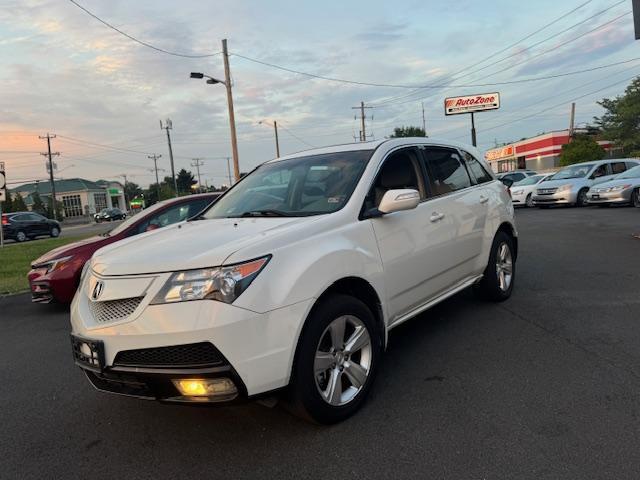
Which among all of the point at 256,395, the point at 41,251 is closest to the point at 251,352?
the point at 256,395

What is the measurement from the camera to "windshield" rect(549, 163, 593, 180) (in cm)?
1941

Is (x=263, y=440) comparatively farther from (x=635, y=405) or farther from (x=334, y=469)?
(x=635, y=405)

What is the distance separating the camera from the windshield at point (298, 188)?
380 centimetres

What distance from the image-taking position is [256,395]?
108 inches

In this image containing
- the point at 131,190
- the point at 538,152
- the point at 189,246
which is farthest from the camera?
the point at 131,190

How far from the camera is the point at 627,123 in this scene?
49906mm

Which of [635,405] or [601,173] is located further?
[601,173]

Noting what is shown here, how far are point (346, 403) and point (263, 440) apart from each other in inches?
21.8

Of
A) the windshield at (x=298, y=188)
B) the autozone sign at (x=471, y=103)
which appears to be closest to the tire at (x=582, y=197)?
the windshield at (x=298, y=188)

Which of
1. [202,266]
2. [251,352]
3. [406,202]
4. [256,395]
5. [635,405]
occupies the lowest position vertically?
[635,405]

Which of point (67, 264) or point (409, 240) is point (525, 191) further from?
point (409, 240)

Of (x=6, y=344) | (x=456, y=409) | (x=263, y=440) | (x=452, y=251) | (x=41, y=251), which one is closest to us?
(x=263, y=440)

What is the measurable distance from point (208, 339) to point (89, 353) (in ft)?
2.70

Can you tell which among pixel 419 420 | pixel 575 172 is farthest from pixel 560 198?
pixel 419 420
